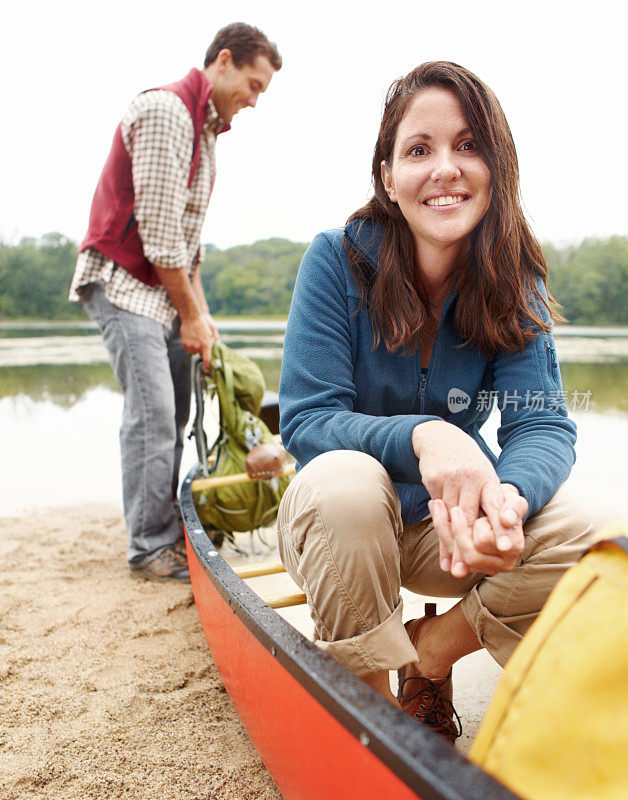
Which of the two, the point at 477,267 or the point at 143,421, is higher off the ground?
the point at 477,267

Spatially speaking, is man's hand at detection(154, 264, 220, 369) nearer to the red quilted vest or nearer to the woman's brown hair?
the red quilted vest

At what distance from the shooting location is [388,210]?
1305 mm

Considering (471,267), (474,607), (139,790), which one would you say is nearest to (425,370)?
(471,267)

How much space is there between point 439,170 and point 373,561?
68 cm

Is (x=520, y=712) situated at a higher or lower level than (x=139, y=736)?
higher

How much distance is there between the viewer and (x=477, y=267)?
126 cm

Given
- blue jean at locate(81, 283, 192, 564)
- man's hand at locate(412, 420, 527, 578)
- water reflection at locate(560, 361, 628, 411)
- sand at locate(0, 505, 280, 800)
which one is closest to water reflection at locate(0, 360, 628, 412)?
water reflection at locate(560, 361, 628, 411)

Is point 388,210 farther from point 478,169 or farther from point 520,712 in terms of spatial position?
point 520,712

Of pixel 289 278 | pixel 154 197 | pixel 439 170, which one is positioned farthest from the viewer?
pixel 289 278

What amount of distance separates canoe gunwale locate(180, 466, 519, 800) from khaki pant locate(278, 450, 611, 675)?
4.4 inches

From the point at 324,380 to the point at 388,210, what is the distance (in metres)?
0.38

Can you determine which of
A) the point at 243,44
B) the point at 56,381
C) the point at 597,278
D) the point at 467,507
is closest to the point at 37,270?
the point at 56,381

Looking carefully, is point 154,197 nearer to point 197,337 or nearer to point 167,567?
point 197,337

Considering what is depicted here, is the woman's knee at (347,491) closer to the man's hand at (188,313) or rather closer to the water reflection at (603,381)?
the man's hand at (188,313)
